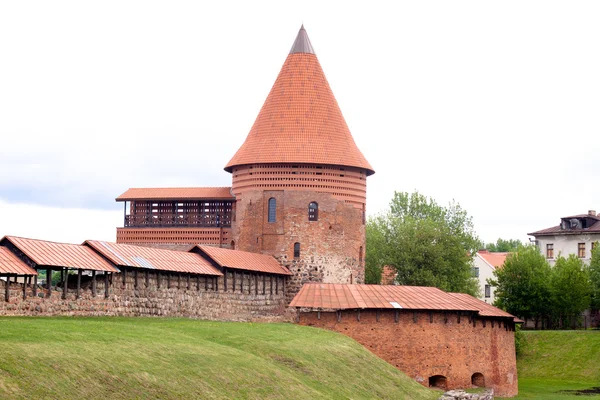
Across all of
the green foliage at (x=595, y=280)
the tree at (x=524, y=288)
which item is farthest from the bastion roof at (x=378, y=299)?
the green foliage at (x=595, y=280)

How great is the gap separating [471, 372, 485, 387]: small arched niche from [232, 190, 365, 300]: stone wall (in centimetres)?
868

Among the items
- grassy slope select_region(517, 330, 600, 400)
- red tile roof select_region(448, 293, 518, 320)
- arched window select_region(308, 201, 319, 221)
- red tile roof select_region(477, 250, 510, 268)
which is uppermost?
arched window select_region(308, 201, 319, 221)

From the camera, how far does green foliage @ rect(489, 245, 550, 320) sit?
6366 centimetres

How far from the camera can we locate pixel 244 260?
143 feet

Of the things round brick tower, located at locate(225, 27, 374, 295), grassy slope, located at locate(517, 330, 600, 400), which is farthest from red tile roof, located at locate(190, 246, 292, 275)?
grassy slope, located at locate(517, 330, 600, 400)

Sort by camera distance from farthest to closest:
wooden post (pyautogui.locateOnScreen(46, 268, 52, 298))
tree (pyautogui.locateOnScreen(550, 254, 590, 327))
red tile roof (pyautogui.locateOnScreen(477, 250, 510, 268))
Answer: red tile roof (pyautogui.locateOnScreen(477, 250, 510, 268))
tree (pyautogui.locateOnScreen(550, 254, 590, 327))
wooden post (pyautogui.locateOnScreen(46, 268, 52, 298))

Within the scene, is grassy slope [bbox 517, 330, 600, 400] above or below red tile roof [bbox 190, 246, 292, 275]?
below

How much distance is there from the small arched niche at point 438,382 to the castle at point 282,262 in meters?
0.05

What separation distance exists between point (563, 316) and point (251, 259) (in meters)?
28.0

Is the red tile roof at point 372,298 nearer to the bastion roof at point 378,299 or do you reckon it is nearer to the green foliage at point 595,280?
the bastion roof at point 378,299

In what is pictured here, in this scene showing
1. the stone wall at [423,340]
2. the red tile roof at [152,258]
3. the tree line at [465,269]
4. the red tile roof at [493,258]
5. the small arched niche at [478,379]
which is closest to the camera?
the red tile roof at [152,258]

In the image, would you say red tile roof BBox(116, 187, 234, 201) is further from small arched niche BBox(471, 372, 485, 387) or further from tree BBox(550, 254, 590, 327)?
tree BBox(550, 254, 590, 327)

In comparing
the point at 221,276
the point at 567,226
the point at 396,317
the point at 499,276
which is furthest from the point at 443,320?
the point at 567,226

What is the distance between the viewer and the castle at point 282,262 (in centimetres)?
3381
